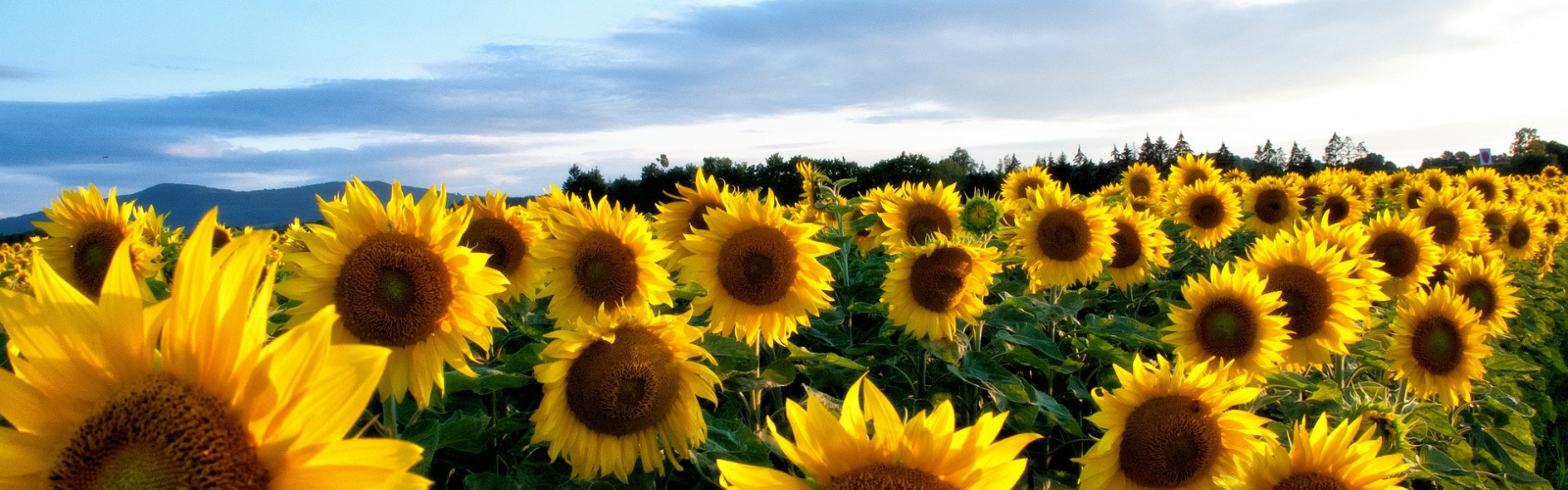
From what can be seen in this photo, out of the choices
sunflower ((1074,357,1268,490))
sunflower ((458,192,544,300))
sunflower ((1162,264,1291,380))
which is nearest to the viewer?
sunflower ((1074,357,1268,490))

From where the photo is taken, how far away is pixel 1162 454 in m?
2.82

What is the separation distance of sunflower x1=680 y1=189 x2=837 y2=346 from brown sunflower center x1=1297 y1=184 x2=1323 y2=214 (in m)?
9.37

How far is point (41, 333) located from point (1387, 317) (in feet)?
23.5

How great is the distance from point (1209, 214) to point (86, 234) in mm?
8634

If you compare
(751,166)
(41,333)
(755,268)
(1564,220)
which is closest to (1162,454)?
(755,268)

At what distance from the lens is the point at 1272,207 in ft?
30.9

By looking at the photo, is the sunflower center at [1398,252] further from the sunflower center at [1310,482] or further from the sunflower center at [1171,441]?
the sunflower center at [1310,482]

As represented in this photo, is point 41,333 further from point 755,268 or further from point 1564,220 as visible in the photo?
point 1564,220

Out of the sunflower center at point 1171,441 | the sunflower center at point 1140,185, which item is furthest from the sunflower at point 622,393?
the sunflower center at point 1140,185

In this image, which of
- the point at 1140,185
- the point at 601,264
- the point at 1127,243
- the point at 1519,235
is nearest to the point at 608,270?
the point at 601,264

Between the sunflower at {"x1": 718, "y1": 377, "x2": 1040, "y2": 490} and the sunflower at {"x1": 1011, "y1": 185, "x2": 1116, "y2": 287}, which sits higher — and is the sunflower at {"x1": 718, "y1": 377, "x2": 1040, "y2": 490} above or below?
above

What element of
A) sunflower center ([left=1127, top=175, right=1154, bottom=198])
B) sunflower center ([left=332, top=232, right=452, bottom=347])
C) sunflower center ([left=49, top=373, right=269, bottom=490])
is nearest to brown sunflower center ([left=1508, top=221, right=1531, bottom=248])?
sunflower center ([left=1127, top=175, right=1154, bottom=198])

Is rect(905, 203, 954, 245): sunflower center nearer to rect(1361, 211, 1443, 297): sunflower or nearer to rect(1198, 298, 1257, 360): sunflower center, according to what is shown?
rect(1198, 298, 1257, 360): sunflower center

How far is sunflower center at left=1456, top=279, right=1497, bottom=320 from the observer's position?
5840 millimetres
